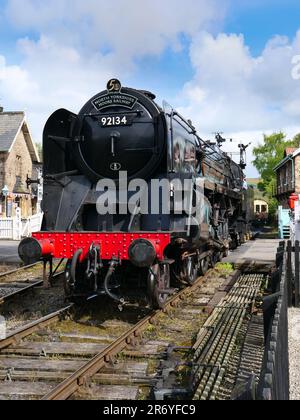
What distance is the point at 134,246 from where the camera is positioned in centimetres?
593

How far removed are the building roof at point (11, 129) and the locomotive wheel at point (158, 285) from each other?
23.1 meters

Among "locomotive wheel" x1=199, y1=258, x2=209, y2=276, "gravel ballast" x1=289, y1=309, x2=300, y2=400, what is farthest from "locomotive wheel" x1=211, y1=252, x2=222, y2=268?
"gravel ballast" x1=289, y1=309, x2=300, y2=400

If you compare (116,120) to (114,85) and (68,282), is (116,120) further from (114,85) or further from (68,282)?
(68,282)

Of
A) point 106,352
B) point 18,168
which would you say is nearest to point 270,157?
point 18,168

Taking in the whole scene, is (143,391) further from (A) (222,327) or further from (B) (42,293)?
(B) (42,293)

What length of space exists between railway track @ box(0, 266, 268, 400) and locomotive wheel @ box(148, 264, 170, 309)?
8.3 inches

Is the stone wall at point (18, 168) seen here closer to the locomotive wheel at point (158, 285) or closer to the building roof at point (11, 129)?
the building roof at point (11, 129)

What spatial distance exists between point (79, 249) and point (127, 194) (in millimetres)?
1183

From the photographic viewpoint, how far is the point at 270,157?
4781cm

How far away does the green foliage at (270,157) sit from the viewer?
47031 millimetres

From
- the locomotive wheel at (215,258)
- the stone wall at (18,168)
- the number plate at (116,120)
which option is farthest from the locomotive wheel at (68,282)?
the stone wall at (18,168)

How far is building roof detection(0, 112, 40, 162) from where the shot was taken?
2808 cm

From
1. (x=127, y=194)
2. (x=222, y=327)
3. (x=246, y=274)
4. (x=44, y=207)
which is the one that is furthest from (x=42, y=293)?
(x=246, y=274)

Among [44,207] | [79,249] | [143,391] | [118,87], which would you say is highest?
[118,87]
